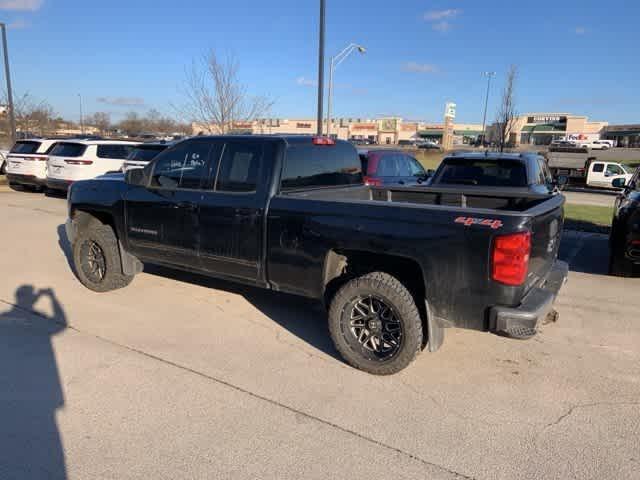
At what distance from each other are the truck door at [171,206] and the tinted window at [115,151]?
9812 millimetres

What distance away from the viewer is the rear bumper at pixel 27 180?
15.0 meters

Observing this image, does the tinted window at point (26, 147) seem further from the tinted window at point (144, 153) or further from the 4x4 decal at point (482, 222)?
the 4x4 decal at point (482, 222)

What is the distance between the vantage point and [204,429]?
10.1 feet

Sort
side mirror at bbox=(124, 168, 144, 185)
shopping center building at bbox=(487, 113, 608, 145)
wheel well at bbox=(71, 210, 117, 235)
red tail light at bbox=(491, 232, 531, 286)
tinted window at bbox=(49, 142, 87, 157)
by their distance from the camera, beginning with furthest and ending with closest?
1. shopping center building at bbox=(487, 113, 608, 145)
2. tinted window at bbox=(49, 142, 87, 157)
3. wheel well at bbox=(71, 210, 117, 235)
4. side mirror at bbox=(124, 168, 144, 185)
5. red tail light at bbox=(491, 232, 531, 286)

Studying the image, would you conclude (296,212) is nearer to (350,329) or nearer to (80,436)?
(350,329)

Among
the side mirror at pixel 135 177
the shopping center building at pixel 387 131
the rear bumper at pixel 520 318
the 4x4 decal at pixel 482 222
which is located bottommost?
the rear bumper at pixel 520 318

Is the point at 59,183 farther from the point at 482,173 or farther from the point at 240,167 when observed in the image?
the point at 482,173

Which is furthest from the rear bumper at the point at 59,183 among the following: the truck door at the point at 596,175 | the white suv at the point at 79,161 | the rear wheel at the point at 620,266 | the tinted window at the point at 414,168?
the truck door at the point at 596,175

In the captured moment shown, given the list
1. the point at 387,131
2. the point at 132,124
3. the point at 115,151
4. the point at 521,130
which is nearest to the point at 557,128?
the point at 521,130

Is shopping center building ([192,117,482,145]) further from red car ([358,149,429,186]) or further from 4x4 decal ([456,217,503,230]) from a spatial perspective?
4x4 decal ([456,217,503,230])

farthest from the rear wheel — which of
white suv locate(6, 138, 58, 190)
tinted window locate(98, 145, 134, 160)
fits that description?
white suv locate(6, 138, 58, 190)

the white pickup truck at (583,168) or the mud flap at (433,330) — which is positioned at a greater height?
the white pickup truck at (583,168)

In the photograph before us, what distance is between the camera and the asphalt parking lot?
2773 mm

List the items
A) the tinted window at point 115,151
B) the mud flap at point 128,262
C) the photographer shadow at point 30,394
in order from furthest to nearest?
the tinted window at point 115,151 → the mud flap at point 128,262 → the photographer shadow at point 30,394
